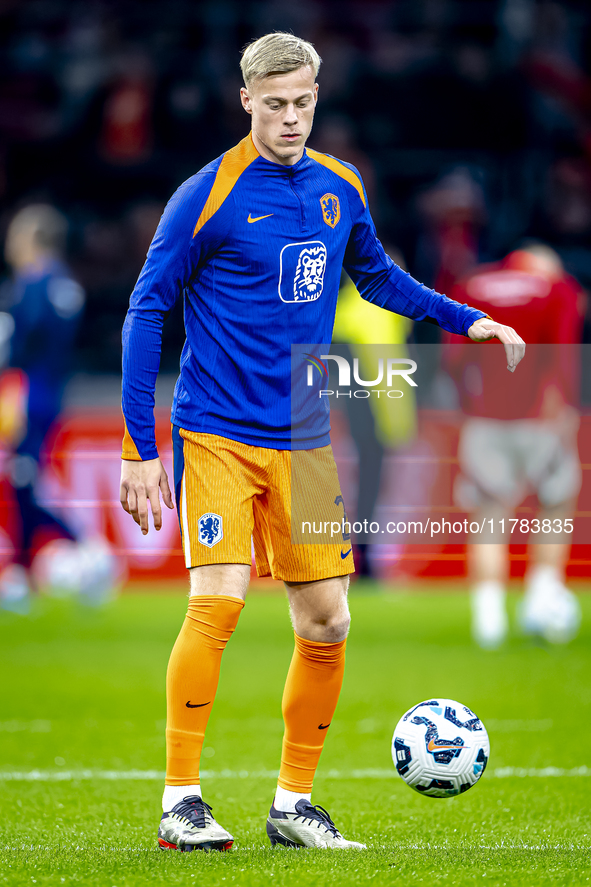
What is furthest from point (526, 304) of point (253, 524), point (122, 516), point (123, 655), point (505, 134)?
point (505, 134)

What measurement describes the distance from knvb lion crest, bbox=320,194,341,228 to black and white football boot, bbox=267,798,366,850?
162 centimetres

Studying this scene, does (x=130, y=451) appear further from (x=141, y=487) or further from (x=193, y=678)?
(x=193, y=678)

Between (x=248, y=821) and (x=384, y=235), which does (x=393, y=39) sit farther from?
(x=248, y=821)

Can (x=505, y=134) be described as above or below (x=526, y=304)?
above

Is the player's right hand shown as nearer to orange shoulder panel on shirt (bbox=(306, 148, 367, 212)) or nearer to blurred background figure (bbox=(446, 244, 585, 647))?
orange shoulder panel on shirt (bbox=(306, 148, 367, 212))

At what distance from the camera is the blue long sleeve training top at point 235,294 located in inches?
127

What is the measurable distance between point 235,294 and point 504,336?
29.4 inches

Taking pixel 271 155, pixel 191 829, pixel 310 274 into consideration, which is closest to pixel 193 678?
pixel 191 829

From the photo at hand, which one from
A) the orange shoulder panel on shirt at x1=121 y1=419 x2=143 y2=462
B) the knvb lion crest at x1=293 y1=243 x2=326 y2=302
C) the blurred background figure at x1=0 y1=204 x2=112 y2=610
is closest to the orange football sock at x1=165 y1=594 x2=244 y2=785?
the orange shoulder panel on shirt at x1=121 y1=419 x2=143 y2=462

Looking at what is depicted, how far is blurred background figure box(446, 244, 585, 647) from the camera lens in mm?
7738

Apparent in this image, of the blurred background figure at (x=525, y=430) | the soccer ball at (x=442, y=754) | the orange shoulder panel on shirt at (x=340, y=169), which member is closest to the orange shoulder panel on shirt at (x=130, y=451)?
the orange shoulder panel on shirt at (x=340, y=169)

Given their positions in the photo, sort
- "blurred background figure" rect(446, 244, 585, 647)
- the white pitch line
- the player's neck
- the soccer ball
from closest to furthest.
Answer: the player's neck → the soccer ball → the white pitch line → "blurred background figure" rect(446, 244, 585, 647)

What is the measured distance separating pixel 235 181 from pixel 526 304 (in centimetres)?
479

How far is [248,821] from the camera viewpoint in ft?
12.4
